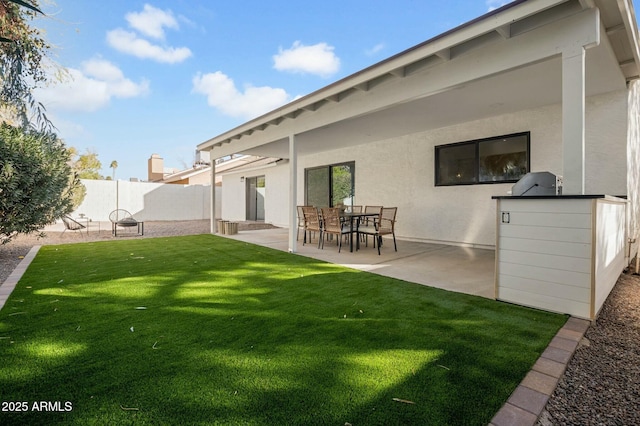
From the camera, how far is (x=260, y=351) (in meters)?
2.27

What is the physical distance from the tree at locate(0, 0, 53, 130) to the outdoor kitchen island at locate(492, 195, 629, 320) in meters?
8.49

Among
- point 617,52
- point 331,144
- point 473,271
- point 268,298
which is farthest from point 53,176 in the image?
point 617,52

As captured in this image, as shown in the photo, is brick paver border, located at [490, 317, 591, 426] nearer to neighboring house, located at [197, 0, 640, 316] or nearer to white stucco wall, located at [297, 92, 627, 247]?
neighboring house, located at [197, 0, 640, 316]

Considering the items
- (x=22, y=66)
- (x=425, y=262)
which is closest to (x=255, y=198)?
(x=22, y=66)

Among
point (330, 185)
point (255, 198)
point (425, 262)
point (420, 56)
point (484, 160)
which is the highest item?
point (420, 56)

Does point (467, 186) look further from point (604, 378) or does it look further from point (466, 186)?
point (604, 378)

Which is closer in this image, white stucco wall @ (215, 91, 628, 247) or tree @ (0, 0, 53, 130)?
white stucco wall @ (215, 91, 628, 247)

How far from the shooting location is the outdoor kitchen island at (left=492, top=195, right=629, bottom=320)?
9.44 ft

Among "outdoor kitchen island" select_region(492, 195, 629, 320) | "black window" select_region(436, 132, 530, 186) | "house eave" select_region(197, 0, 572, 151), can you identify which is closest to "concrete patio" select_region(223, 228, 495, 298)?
"outdoor kitchen island" select_region(492, 195, 629, 320)

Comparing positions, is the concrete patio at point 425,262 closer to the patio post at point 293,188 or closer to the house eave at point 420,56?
the patio post at point 293,188

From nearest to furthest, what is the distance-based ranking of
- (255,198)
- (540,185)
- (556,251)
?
(556,251) < (540,185) < (255,198)

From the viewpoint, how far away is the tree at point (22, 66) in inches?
227

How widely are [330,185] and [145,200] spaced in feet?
34.7

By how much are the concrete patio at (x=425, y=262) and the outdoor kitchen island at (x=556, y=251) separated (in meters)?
0.52
